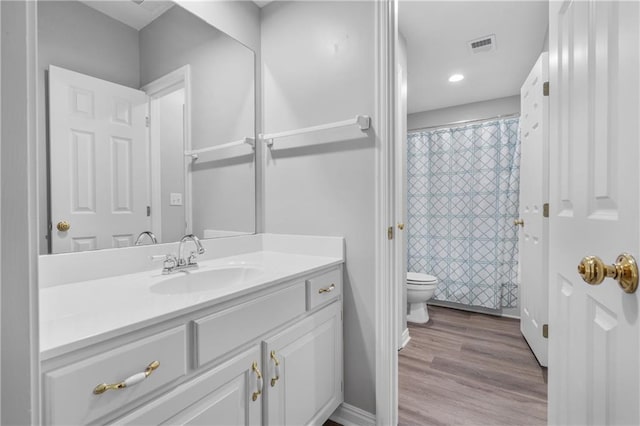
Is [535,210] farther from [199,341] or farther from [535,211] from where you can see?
[199,341]

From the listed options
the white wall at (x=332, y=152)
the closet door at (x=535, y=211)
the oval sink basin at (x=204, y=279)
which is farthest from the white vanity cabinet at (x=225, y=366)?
the closet door at (x=535, y=211)

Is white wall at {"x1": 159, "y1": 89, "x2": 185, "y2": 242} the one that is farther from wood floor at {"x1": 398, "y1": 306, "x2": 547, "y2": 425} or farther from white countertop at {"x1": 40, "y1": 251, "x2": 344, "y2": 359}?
wood floor at {"x1": 398, "y1": 306, "x2": 547, "y2": 425}

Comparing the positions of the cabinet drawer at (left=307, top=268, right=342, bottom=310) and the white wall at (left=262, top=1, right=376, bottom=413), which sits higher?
the white wall at (left=262, top=1, right=376, bottom=413)

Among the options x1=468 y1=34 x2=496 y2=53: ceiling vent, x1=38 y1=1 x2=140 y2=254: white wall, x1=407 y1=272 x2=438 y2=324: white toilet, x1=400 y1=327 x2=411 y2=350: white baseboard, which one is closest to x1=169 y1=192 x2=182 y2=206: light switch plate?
x1=38 y1=1 x2=140 y2=254: white wall

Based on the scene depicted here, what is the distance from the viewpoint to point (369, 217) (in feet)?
4.81

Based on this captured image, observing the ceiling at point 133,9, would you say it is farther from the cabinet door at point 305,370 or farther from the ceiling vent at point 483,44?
the ceiling vent at point 483,44

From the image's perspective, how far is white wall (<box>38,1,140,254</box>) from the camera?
104 cm

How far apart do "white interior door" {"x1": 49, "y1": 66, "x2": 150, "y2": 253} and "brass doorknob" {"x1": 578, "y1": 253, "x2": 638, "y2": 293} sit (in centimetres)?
148

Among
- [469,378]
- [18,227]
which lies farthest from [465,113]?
[18,227]

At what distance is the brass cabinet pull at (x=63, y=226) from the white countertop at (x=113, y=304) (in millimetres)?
197

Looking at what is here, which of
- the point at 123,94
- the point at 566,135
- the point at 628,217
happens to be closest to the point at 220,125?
the point at 123,94

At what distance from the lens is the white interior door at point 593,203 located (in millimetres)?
569

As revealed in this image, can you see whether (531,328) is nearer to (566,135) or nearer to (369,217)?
(369,217)

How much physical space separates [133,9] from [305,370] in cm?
166
